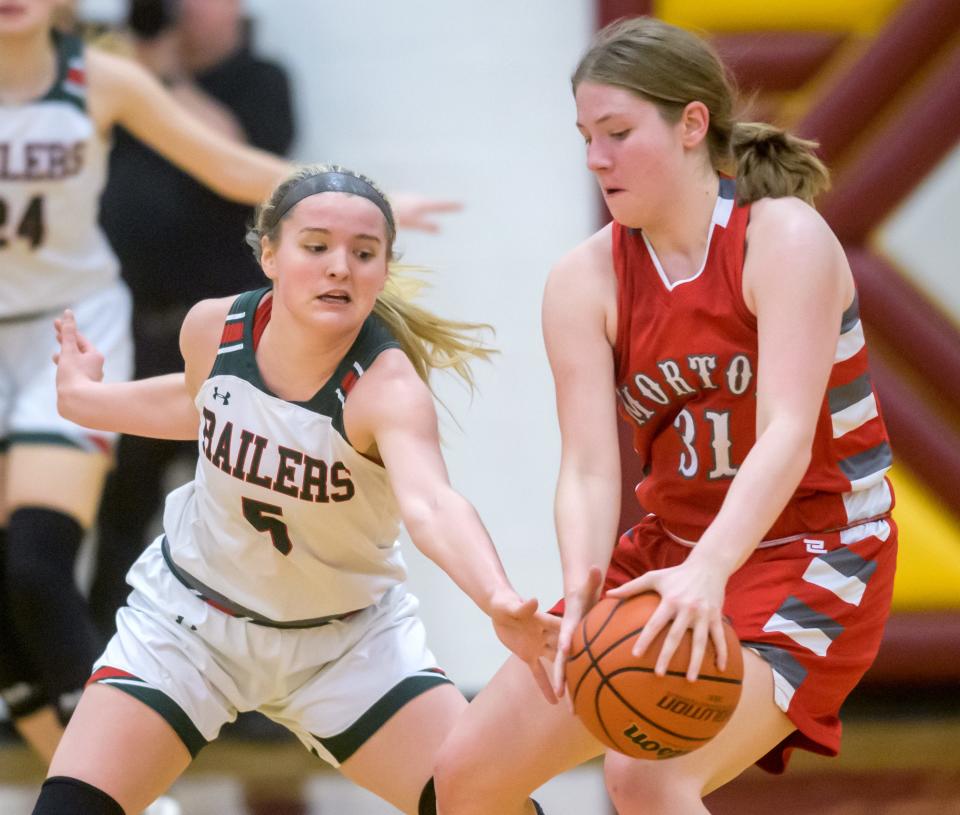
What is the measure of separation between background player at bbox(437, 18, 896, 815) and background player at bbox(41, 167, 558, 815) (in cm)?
30

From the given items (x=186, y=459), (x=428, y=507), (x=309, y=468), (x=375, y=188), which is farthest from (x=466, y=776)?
(x=186, y=459)

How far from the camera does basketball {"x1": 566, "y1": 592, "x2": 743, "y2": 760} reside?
2211 mm

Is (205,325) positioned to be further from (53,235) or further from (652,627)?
(53,235)

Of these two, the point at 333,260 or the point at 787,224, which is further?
the point at 333,260

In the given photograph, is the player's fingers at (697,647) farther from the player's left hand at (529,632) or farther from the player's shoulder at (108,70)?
the player's shoulder at (108,70)

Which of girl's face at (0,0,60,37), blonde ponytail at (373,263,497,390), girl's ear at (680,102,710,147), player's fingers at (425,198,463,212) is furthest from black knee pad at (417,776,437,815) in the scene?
girl's face at (0,0,60,37)

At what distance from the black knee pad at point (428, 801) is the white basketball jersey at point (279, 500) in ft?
1.24

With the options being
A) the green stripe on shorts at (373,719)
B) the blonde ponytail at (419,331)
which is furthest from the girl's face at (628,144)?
the green stripe on shorts at (373,719)

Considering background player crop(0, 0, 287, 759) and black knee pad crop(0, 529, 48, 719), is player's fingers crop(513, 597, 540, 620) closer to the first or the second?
background player crop(0, 0, 287, 759)

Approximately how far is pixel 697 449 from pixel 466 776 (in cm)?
66

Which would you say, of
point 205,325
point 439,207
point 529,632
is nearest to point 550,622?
point 529,632

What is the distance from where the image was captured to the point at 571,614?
92.0 inches

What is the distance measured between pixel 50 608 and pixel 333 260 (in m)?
1.47

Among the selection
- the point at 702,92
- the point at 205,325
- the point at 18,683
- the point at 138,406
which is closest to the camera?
the point at 702,92
